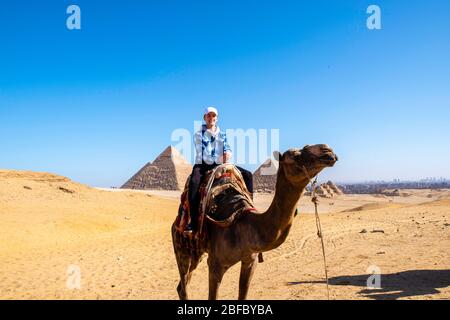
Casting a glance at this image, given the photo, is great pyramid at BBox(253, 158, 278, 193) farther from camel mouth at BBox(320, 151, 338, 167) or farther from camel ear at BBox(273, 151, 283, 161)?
camel mouth at BBox(320, 151, 338, 167)

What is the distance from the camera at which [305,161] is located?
3.44 meters

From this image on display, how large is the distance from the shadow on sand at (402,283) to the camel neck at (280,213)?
3.68 m

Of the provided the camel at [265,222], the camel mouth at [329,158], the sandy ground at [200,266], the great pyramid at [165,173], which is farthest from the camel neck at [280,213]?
the great pyramid at [165,173]

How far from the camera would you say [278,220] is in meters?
3.76

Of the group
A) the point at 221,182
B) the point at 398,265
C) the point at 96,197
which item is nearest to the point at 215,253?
the point at 221,182

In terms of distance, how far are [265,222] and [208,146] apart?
1.75 meters

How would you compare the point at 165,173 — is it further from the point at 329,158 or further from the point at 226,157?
the point at 329,158

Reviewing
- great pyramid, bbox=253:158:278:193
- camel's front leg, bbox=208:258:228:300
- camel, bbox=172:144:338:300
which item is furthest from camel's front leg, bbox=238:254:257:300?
great pyramid, bbox=253:158:278:193

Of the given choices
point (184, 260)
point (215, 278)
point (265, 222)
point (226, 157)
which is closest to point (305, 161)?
point (265, 222)

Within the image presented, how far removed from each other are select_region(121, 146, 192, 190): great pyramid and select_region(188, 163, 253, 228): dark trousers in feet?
203

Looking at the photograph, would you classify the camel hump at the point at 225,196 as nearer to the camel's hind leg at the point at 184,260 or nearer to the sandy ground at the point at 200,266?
the camel's hind leg at the point at 184,260

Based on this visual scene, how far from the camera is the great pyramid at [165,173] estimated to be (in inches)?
2702
